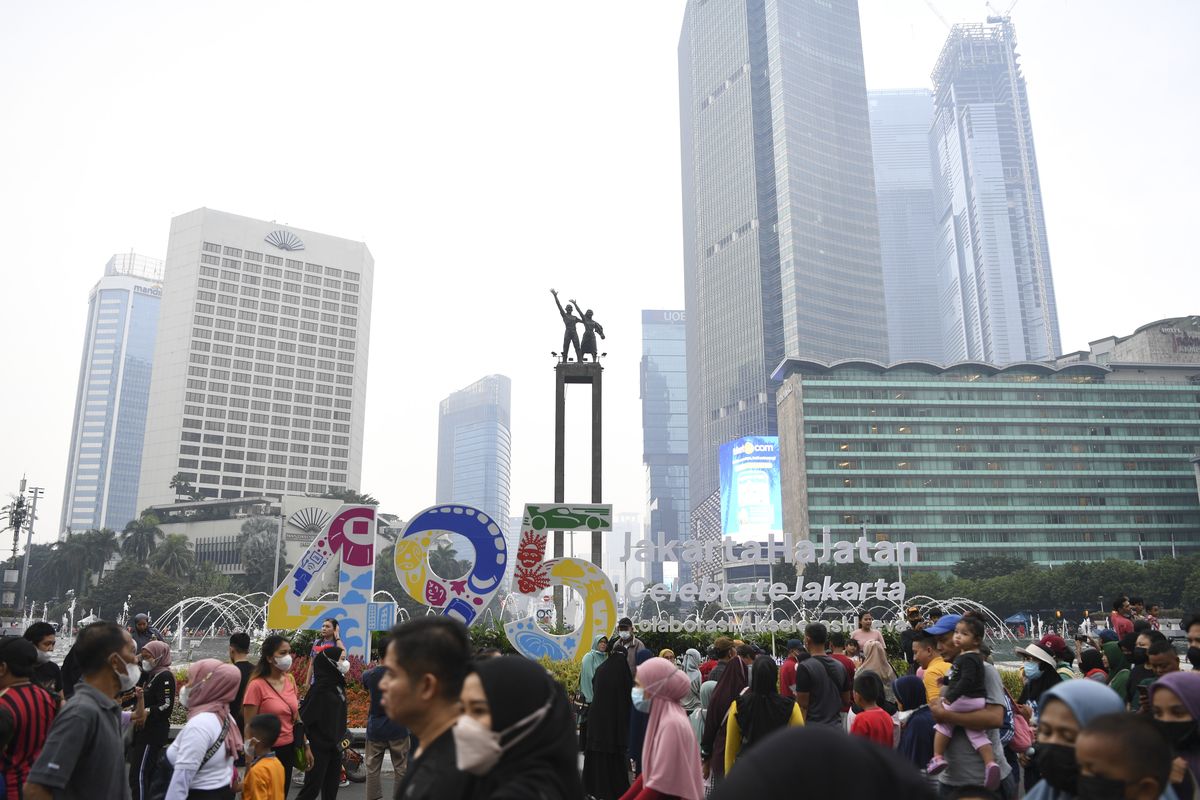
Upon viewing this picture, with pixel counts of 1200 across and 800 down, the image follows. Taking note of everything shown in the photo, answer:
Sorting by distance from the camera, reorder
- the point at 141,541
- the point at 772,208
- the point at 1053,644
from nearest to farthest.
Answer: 1. the point at 1053,644
2. the point at 141,541
3. the point at 772,208

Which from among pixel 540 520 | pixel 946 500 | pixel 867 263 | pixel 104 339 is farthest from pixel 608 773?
pixel 104 339

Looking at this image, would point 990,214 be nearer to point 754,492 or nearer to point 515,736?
point 754,492

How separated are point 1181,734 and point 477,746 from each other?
9.89 feet

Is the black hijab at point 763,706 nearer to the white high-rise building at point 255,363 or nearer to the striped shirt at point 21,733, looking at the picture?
the striped shirt at point 21,733

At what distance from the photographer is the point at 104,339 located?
6673 inches

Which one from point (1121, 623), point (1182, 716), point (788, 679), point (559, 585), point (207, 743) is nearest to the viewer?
point (1182, 716)

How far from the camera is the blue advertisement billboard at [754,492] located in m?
91.1

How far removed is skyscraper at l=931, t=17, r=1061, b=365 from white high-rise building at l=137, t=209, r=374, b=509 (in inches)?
4938

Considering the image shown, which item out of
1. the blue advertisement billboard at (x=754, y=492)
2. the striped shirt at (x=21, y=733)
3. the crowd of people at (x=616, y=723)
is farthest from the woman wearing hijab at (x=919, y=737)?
the blue advertisement billboard at (x=754, y=492)

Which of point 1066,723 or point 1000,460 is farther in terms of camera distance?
point 1000,460

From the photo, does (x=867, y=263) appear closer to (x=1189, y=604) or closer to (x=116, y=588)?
(x=1189, y=604)

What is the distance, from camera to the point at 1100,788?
95.5 inches

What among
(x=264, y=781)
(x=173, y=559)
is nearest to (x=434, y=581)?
(x=264, y=781)

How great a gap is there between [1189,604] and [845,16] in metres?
126
